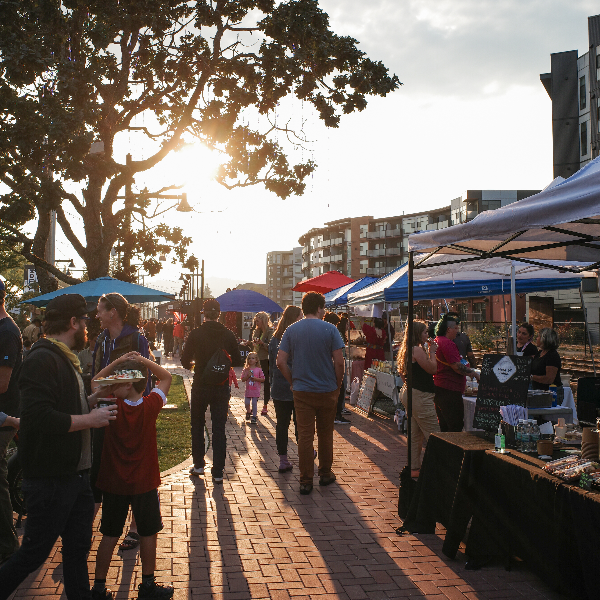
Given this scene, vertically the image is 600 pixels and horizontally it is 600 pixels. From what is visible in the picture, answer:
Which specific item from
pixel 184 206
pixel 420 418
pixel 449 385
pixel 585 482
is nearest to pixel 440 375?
pixel 449 385

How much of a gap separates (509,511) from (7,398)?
146 inches

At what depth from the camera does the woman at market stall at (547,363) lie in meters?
7.66

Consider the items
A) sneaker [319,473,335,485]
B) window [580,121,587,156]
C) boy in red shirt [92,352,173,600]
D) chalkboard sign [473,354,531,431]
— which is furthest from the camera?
window [580,121,587,156]

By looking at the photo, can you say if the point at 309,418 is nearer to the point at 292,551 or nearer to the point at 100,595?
the point at 292,551

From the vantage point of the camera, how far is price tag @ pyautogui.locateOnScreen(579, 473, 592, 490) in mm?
3609

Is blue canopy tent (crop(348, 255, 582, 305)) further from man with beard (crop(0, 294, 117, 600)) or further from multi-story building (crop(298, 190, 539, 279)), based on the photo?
multi-story building (crop(298, 190, 539, 279))

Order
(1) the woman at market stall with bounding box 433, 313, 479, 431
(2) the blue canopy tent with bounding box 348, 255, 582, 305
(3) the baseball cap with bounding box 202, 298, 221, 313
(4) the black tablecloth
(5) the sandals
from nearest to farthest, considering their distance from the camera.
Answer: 1. (4) the black tablecloth
2. (5) the sandals
3. (1) the woman at market stall with bounding box 433, 313, 479, 431
4. (3) the baseball cap with bounding box 202, 298, 221, 313
5. (2) the blue canopy tent with bounding box 348, 255, 582, 305

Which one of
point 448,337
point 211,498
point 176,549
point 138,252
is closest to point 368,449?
point 448,337

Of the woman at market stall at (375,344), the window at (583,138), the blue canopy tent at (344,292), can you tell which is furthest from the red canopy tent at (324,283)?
the window at (583,138)

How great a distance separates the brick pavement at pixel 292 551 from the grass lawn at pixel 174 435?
0.96m

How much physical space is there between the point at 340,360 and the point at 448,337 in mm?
1741

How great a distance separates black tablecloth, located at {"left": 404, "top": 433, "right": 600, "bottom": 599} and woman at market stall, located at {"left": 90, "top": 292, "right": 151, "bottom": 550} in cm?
259

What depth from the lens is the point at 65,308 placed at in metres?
3.46

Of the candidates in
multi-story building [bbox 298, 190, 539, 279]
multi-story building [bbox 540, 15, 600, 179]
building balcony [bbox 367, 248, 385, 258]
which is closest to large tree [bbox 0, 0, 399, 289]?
multi-story building [bbox 540, 15, 600, 179]
